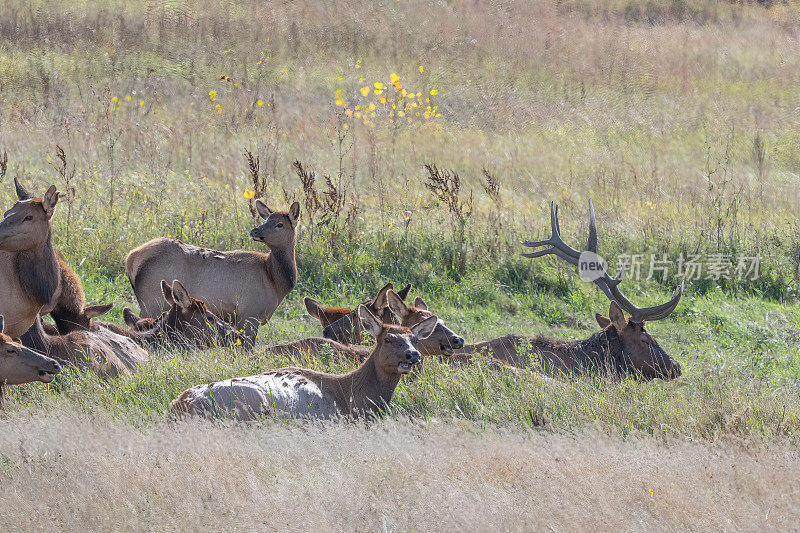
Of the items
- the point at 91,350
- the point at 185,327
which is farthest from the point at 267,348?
the point at 91,350

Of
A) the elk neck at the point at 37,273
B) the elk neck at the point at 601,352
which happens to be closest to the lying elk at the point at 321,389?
the elk neck at the point at 601,352

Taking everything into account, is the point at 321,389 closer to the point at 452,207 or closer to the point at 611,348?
the point at 611,348

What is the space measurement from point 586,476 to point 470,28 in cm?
2572

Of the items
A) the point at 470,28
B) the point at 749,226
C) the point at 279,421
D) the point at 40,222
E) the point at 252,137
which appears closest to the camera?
the point at 279,421

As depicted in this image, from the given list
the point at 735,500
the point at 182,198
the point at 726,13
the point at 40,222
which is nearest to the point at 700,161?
the point at 182,198

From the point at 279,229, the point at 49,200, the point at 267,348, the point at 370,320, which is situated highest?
the point at 49,200

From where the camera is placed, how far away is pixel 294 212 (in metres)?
11.6

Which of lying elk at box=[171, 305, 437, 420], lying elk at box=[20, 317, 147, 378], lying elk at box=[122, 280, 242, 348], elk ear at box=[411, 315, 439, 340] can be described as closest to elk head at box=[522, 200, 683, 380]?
elk ear at box=[411, 315, 439, 340]

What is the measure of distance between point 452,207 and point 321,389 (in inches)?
281

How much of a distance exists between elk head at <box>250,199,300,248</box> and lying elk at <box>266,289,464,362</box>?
96.8 inches

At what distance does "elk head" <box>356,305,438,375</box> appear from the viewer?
287 inches

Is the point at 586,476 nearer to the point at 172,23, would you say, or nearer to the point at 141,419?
the point at 141,419

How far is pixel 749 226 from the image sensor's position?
598 inches

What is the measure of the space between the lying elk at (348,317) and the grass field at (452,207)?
0.77 metres
